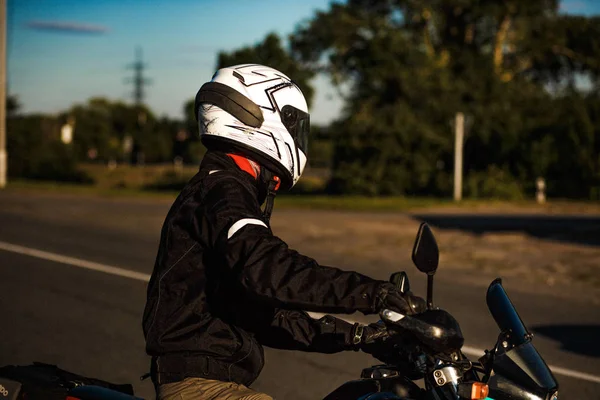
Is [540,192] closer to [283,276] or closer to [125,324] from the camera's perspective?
[125,324]

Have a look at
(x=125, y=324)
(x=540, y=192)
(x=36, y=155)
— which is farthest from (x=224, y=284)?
(x=36, y=155)

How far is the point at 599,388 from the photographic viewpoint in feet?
20.0

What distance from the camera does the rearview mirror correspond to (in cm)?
253

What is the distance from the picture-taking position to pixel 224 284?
2611mm

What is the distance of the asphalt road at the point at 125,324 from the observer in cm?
621

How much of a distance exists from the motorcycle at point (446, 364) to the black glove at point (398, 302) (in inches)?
1.0

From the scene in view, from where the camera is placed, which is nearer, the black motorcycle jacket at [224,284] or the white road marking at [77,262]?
the black motorcycle jacket at [224,284]

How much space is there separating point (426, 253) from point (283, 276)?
0.47m

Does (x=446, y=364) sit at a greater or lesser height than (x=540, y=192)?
greater

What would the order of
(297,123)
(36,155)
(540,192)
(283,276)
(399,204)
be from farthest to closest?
(36,155)
(540,192)
(399,204)
(297,123)
(283,276)

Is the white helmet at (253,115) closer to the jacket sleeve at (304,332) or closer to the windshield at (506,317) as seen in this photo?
the jacket sleeve at (304,332)

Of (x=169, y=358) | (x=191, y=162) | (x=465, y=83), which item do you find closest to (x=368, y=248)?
(x=169, y=358)

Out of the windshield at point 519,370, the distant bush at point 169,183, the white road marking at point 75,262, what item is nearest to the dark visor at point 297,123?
the windshield at point 519,370

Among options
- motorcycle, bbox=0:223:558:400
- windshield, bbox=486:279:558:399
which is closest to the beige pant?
motorcycle, bbox=0:223:558:400
